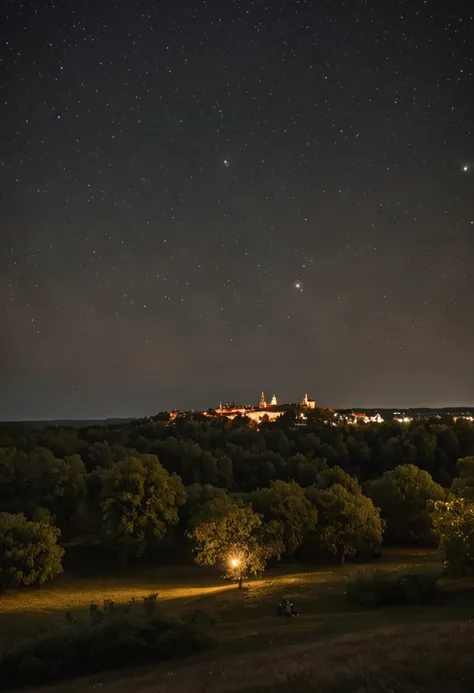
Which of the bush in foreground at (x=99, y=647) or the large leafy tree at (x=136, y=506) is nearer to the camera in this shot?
the bush in foreground at (x=99, y=647)

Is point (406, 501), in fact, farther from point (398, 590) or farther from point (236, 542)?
point (398, 590)

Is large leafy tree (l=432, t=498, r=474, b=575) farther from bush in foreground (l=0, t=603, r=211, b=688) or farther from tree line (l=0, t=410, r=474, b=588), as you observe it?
bush in foreground (l=0, t=603, r=211, b=688)

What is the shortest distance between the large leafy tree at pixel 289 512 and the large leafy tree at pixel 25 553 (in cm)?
1925

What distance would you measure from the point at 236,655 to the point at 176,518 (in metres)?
42.5

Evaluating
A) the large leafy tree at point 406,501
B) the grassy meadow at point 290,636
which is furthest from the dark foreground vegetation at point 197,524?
the grassy meadow at point 290,636

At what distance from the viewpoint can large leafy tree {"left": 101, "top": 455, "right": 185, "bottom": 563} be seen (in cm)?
6191

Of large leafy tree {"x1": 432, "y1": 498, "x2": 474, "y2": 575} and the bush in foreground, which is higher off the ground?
large leafy tree {"x1": 432, "y1": 498, "x2": 474, "y2": 575}

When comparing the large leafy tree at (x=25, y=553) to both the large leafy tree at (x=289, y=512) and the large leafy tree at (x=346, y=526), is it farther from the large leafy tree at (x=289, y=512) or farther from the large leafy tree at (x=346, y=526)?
the large leafy tree at (x=346, y=526)

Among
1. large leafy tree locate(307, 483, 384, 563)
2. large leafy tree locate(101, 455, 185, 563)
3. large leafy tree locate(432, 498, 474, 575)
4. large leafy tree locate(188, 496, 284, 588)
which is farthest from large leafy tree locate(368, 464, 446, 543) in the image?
large leafy tree locate(432, 498, 474, 575)

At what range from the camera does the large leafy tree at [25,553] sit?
48.9 meters

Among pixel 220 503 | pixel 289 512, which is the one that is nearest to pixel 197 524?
pixel 220 503

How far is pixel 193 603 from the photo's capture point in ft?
130

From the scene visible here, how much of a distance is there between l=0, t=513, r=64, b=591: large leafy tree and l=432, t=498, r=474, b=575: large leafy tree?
105 feet

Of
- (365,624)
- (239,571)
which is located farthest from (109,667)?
(239,571)
